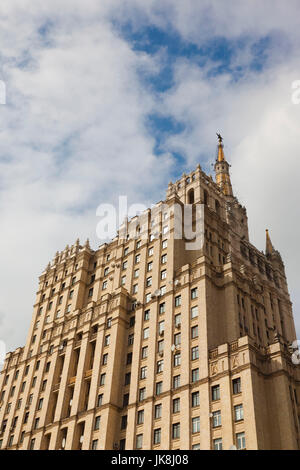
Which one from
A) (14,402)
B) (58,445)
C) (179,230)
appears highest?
(179,230)

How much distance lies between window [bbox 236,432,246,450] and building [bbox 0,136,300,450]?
0.08 metres

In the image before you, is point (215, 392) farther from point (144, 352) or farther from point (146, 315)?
point (146, 315)

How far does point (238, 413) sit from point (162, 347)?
13.0 metres

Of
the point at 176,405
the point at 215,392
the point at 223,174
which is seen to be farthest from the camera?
the point at 223,174

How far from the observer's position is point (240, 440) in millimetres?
42062

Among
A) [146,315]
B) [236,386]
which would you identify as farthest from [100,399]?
[236,386]

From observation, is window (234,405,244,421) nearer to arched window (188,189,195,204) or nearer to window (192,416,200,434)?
window (192,416,200,434)

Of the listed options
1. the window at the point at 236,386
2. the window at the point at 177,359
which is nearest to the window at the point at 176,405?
the window at the point at 177,359

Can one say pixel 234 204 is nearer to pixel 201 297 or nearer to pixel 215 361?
pixel 201 297

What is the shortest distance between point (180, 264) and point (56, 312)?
23922mm

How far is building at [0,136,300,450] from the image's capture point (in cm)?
4572

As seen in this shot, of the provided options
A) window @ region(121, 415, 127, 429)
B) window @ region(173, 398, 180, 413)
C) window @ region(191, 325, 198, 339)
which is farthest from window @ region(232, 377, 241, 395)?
window @ region(121, 415, 127, 429)
